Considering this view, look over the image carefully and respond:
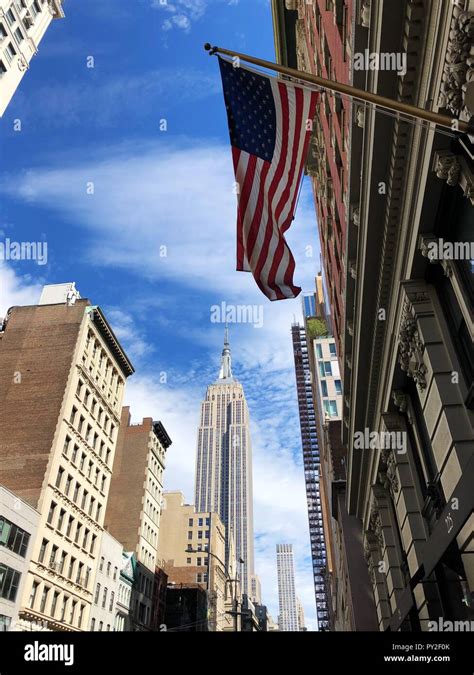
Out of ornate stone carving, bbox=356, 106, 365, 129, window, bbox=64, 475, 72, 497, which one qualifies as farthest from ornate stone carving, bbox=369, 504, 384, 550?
window, bbox=64, 475, 72, 497

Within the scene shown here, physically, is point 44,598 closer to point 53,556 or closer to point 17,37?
point 53,556

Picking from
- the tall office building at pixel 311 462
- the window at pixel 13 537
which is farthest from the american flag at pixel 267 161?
the tall office building at pixel 311 462

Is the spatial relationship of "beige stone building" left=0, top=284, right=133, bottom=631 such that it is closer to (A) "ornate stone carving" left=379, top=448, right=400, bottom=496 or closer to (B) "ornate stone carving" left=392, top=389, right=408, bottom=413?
(A) "ornate stone carving" left=379, top=448, right=400, bottom=496

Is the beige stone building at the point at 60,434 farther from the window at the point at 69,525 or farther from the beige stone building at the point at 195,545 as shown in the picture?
the beige stone building at the point at 195,545

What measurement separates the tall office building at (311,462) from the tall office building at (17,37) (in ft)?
301

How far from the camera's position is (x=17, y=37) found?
71.1 m

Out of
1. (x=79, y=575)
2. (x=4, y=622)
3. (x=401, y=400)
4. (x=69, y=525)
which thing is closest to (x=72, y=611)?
(x=79, y=575)

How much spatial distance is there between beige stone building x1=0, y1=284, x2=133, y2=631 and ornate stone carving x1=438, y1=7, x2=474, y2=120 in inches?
1679

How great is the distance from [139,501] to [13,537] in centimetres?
3343

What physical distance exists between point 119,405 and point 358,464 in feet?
156

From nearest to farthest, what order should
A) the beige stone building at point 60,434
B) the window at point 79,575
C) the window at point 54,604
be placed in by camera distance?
the window at point 54,604, the beige stone building at point 60,434, the window at point 79,575

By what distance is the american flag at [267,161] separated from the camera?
8.91 metres

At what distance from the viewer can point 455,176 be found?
9.01 m
